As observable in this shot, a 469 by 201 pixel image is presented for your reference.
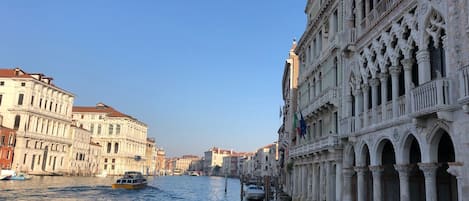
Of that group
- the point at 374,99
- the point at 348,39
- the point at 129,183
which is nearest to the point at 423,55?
the point at 374,99

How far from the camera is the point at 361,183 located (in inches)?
549

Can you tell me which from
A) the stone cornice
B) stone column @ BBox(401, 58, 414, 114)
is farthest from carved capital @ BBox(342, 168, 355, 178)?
the stone cornice

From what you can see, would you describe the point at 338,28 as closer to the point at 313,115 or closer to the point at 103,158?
the point at 313,115

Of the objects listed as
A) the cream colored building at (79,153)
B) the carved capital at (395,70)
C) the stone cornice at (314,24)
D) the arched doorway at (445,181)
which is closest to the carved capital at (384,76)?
the carved capital at (395,70)

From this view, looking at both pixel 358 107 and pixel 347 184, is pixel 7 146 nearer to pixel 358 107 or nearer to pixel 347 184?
pixel 347 184

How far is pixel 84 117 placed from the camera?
92.6 metres

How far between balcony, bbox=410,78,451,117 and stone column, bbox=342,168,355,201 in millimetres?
5970

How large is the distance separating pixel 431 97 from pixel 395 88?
2.47 m

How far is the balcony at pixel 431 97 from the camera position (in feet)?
29.0

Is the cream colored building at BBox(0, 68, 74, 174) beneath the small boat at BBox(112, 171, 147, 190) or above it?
above

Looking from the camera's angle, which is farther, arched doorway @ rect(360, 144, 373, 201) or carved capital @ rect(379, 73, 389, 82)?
arched doorway @ rect(360, 144, 373, 201)

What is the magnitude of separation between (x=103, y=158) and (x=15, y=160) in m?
38.6

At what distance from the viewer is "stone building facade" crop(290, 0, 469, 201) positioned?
884cm

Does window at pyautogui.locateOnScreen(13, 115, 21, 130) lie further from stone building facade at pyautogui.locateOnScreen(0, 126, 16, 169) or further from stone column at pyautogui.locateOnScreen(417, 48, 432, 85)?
stone column at pyautogui.locateOnScreen(417, 48, 432, 85)
